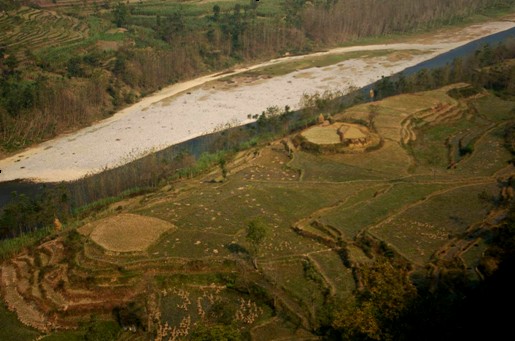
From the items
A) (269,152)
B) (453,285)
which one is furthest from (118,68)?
(453,285)

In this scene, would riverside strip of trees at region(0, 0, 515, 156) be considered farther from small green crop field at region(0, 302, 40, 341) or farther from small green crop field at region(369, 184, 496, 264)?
small green crop field at region(369, 184, 496, 264)

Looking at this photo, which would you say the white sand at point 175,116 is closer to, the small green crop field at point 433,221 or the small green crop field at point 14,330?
the small green crop field at point 14,330

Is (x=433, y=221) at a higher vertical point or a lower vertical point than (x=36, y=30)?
lower

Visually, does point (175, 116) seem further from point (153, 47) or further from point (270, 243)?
point (270, 243)

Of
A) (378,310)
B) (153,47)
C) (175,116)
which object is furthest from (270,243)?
(153,47)

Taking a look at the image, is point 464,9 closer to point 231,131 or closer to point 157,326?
point 231,131

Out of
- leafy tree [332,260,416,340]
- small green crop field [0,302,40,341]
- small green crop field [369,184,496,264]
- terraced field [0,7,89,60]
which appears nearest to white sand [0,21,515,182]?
terraced field [0,7,89,60]
